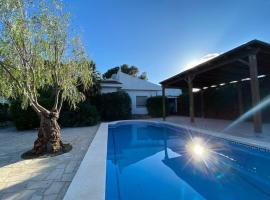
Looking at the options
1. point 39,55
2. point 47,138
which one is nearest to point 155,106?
point 47,138

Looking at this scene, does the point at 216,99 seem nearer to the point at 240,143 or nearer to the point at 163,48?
the point at 163,48

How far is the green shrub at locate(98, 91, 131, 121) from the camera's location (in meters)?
19.2

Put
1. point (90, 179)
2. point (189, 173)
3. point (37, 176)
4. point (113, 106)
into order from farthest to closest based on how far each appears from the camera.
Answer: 1. point (113, 106)
2. point (189, 173)
3. point (37, 176)
4. point (90, 179)

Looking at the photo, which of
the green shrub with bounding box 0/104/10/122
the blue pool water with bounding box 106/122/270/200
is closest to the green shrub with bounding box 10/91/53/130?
the green shrub with bounding box 0/104/10/122

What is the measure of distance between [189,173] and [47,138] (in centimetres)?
485

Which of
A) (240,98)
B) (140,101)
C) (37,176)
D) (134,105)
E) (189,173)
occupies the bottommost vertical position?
(189,173)

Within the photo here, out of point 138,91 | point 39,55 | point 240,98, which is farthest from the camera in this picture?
point 138,91

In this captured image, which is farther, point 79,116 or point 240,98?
point 79,116

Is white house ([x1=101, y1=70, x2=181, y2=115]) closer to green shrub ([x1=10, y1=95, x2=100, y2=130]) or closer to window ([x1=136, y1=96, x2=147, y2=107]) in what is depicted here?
window ([x1=136, y1=96, x2=147, y2=107])

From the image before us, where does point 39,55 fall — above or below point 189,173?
above

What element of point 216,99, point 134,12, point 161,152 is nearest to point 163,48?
point 134,12

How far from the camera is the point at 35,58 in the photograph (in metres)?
→ 6.51

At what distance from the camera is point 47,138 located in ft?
23.0

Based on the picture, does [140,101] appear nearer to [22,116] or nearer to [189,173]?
[22,116]
